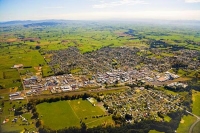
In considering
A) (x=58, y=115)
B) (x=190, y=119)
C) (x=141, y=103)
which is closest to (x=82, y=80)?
(x=58, y=115)

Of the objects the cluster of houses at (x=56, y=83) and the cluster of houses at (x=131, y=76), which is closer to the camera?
the cluster of houses at (x=56, y=83)

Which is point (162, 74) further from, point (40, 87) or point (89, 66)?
point (40, 87)

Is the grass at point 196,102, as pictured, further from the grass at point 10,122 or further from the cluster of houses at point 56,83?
the grass at point 10,122

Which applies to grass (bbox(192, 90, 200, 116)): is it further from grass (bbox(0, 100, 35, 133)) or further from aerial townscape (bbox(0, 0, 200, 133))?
grass (bbox(0, 100, 35, 133))

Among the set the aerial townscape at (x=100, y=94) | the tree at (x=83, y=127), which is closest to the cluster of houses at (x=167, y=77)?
the aerial townscape at (x=100, y=94)

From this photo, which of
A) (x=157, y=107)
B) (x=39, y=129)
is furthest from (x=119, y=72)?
(x=39, y=129)

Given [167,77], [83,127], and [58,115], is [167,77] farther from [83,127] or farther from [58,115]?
[58,115]

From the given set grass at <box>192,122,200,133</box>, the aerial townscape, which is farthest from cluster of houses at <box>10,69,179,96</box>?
grass at <box>192,122,200,133</box>

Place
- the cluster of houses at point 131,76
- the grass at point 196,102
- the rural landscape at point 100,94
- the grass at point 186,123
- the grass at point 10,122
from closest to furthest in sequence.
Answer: the grass at point 10,122, the grass at point 186,123, the rural landscape at point 100,94, the grass at point 196,102, the cluster of houses at point 131,76
